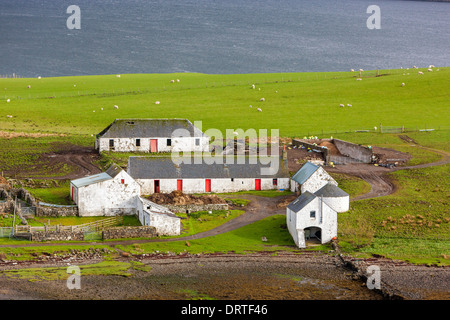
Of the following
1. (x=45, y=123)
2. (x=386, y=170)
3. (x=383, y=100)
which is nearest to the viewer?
(x=386, y=170)

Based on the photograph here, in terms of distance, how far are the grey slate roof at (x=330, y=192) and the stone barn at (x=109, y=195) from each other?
55.9ft

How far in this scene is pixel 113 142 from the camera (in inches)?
3622

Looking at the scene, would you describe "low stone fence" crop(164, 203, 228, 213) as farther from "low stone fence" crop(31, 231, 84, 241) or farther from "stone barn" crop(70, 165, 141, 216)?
"low stone fence" crop(31, 231, 84, 241)

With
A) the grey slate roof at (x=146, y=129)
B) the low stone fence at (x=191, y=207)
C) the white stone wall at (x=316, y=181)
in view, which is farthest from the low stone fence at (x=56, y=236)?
the grey slate roof at (x=146, y=129)

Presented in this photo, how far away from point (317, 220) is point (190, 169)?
18.1 m

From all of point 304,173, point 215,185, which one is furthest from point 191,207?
point 304,173

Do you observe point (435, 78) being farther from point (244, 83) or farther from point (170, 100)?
point (170, 100)

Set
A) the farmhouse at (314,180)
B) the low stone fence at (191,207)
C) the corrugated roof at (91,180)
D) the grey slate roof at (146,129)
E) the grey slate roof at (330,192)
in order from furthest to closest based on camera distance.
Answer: the grey slate roof at (146,129)
the farmhouse at (314,180)
the low stone fence at (191,207)
the corrugated roof at (91,180)
the grey slate roof at (330,192)

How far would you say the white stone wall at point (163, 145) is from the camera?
9206 cm

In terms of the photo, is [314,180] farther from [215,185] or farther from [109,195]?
[109,195]

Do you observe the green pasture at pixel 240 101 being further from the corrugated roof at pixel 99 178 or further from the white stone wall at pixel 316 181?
the corrugated roof at pixel 99 178

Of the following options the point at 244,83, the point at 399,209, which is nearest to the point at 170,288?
the point at 399,209

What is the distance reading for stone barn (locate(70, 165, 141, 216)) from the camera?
223 feet
